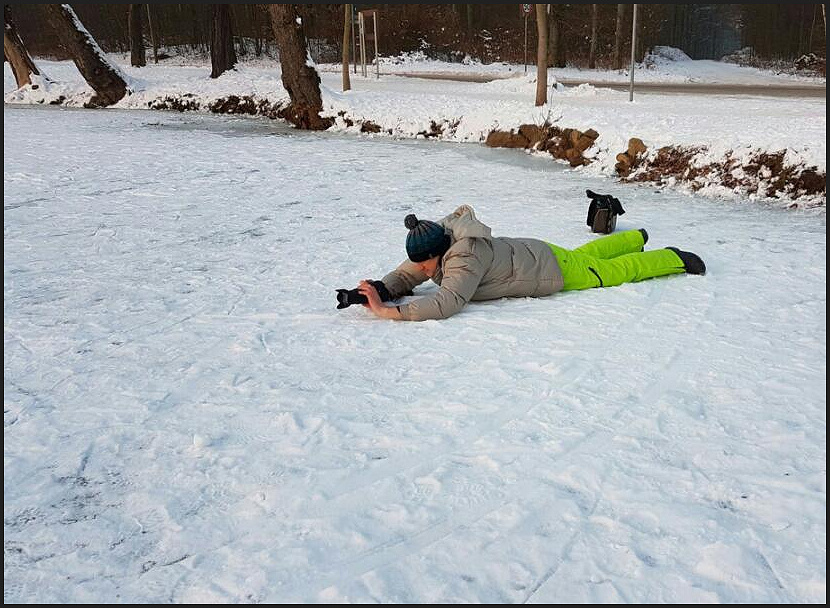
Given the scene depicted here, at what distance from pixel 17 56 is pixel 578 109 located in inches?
612

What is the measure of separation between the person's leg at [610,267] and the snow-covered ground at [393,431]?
0.28 feet

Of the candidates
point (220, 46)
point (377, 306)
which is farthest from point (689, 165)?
point (220, 46)

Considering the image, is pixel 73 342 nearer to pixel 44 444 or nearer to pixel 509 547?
pixel 44 444

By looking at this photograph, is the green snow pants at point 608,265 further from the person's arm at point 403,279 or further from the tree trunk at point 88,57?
the tree trunk at point 88,57

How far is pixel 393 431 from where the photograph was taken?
3121 millimetres

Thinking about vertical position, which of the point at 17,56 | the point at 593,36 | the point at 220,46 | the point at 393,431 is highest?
the point at 593,36

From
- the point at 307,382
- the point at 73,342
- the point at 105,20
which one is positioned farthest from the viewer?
the point at 105,20

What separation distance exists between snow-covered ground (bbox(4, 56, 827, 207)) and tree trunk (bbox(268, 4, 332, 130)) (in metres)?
0.30

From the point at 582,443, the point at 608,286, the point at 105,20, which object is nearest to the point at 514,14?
the point at 105,20

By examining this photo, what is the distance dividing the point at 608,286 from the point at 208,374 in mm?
2737

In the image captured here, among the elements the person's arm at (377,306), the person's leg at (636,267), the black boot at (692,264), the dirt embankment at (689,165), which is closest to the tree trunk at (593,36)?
the dirt embankment at (689,165)

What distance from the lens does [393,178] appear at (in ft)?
30.2

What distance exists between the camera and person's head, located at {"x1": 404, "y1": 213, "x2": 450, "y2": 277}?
424cm

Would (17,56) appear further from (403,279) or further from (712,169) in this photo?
(403,279)
